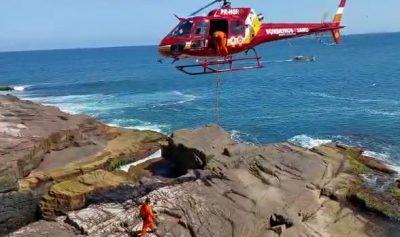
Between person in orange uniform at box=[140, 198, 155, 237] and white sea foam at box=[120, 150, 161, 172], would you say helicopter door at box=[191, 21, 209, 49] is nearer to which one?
person in orange uniform at box=[140, 198, 155, 237]

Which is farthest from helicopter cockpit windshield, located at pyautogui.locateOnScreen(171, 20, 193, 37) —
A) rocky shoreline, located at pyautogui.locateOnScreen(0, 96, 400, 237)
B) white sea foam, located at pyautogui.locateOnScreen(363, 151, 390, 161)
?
white sea foam, located at pyautogui.locateOnScreen(363, 151, 390, 161)

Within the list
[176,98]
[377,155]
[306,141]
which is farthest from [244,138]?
[176,98]

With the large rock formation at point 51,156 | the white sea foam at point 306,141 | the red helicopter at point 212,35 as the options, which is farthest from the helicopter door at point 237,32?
the white sea foam at point 306,141

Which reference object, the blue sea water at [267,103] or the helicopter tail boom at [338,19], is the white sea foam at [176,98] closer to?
the blue sea water at [267,103]

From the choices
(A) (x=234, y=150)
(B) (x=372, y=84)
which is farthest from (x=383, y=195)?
(B) (x=372, y=84)

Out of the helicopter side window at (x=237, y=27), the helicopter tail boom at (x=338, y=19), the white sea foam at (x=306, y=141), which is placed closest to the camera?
the helicopter side window at (x=237, y=27)

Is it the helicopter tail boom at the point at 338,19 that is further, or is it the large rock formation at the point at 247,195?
the helicopter tail boom at the point at 338,19
